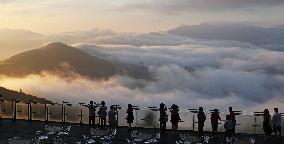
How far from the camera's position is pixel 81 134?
36.7 m

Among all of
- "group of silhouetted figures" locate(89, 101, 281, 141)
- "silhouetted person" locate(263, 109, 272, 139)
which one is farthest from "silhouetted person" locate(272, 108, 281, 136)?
"silhouetted person" locate(263, 109, 272, 139)

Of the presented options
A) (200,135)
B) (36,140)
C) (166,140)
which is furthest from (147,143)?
(36,140)

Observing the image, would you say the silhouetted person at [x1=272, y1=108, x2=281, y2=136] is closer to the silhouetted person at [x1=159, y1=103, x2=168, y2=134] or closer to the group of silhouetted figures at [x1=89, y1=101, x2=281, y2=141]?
the group of silhouetted figures at [x1=89, y1=101, x2=281, y2=141]

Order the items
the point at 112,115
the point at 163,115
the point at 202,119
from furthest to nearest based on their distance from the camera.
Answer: the point at 112,115 → the point at 163,115 → the point at 202,119

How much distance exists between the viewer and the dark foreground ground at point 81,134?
34.3 metres

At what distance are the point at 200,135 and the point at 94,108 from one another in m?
7.01

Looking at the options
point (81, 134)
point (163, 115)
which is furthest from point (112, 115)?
point (163, 115)

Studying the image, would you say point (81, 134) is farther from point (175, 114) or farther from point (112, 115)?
point (175, 114)

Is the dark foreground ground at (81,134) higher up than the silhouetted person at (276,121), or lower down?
lower down

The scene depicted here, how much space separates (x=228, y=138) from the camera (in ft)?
115

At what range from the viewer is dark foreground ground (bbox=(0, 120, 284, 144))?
113ft

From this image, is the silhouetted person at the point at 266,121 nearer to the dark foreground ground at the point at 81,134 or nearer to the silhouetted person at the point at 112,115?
the dark foreground ground at the point at 81,134

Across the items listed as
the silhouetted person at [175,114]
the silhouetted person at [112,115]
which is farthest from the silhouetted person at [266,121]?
the silhouetted person at [112,115]

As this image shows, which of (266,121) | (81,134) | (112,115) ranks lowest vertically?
(81,134)
